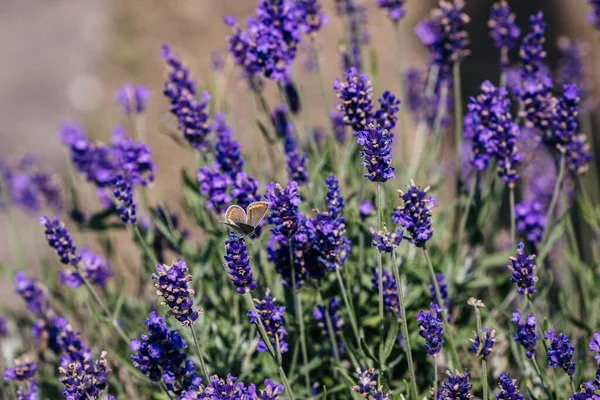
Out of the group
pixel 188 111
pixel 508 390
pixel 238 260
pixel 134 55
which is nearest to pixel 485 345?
pixel 508 390

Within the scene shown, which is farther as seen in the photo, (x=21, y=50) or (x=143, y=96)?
(x=21, y=50)

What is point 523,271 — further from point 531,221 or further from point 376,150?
point 531,221

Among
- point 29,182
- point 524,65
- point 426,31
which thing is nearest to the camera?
point 524,65

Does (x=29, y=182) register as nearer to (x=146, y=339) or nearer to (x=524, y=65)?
(x=146, y=339)

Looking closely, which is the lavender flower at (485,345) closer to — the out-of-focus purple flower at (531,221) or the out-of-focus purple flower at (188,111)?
the out-of-focus purple flower at (531,221)

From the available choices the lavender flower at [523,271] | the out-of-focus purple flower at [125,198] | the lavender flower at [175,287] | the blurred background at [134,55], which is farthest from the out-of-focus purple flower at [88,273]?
the blurred background at [134,55]

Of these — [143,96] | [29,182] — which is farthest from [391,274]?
[29,182]
